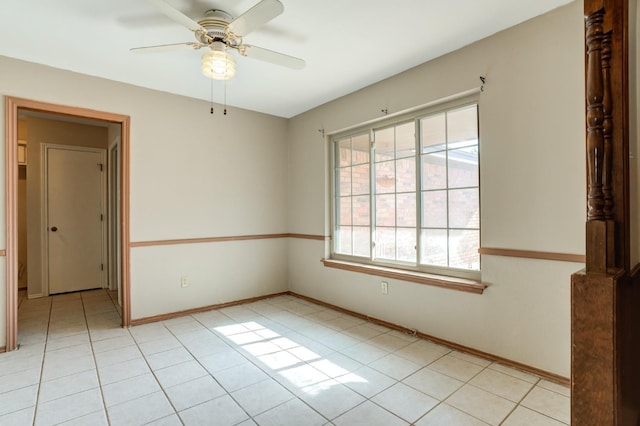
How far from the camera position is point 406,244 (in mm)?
3182

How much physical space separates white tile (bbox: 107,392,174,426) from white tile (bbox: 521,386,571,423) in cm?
206

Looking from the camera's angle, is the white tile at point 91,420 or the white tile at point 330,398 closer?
the white tile at point 91,420

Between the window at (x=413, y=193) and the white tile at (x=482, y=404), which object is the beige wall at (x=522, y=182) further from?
the white tile at (x=482, y=404)

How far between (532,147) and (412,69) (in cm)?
126

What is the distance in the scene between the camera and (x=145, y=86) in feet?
11.1

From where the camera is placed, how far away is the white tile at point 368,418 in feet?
5.78

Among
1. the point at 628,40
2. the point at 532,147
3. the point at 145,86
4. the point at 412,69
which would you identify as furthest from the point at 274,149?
the point at 628,40

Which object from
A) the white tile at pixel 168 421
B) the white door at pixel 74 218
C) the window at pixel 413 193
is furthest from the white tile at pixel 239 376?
the white door at pixel 74 218

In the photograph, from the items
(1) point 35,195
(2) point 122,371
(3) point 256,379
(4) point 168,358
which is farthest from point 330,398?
(1) point 35,195

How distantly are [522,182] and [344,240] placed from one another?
6.61 feet

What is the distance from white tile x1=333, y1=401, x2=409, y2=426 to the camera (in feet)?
5.78

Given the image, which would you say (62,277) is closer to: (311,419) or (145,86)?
(145,86)

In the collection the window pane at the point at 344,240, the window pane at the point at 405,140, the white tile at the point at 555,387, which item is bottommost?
the white tile at the point at 555,387

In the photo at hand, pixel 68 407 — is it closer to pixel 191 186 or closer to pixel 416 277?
pixel 191 186
